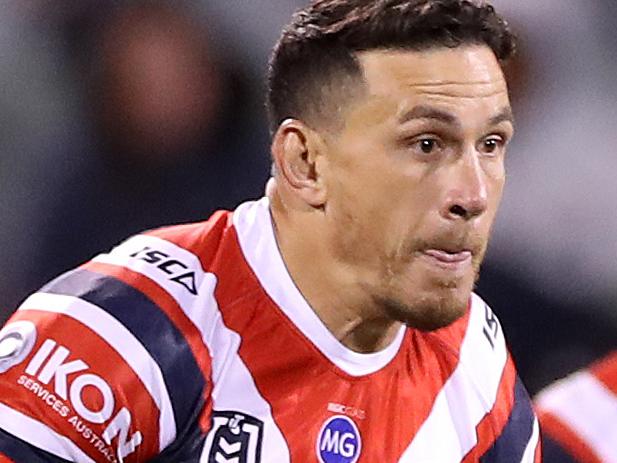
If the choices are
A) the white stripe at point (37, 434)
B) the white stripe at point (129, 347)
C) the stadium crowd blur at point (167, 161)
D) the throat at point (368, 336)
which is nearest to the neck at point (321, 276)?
the throat at point (368, 336)

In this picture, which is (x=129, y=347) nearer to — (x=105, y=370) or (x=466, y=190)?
(x=105, y=370)

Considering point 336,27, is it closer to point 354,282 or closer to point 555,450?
point 354,282

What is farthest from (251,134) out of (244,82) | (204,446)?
(204,446)

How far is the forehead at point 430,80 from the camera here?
66.6 inches

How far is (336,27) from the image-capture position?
5.72 feet

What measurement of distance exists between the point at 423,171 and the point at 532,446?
41cm

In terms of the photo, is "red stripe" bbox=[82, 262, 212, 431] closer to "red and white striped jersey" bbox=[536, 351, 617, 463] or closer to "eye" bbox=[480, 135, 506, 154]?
"eye" bbox=[480, 135, 506, 154]

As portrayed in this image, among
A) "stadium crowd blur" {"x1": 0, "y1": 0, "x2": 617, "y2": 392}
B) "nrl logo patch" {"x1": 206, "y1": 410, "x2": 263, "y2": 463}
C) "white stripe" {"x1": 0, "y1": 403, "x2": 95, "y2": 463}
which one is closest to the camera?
"white stripe" {"x1": 0, "y1": 403, "x2": 95, "y2": 463}

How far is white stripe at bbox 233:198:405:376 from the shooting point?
1784mm

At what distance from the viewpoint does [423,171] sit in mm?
1694

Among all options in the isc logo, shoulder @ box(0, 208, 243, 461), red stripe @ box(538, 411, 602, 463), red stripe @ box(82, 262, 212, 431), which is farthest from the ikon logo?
red stripe @ box(538, 411, 602, 463)

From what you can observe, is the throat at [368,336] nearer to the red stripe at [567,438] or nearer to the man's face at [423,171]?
the man's face at [423,171]

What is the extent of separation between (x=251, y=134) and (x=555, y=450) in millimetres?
953

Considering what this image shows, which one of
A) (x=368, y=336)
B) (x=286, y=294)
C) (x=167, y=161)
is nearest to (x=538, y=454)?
(x=368, y=336)
